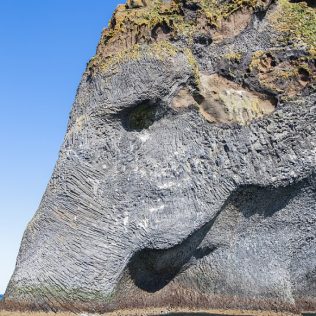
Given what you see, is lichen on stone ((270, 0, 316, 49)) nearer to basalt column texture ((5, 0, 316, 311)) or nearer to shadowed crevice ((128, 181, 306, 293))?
basalt column texture ((5, 0, 316, 311))

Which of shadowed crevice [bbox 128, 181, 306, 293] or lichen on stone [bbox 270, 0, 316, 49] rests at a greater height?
lichen on stone [bbox 270, 0, 316, 49]

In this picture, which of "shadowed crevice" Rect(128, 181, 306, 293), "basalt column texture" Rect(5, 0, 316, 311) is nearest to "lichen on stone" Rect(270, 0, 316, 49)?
"basalt column texture" Rect(5, 0, 316, 311)

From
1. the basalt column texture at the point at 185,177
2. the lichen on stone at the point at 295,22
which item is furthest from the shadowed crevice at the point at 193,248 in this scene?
the lichen on stone at the point at 295,22

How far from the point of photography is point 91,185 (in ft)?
34.3

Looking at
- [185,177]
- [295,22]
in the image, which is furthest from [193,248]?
[295,22]

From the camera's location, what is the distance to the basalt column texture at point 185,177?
10258 mm

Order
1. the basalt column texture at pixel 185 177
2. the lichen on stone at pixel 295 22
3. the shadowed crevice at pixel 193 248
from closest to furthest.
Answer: the basalt column texture at pixel 185 177 → the shadowed crevice at pixel 193 248 → the lichen on stone at pixel 295 22

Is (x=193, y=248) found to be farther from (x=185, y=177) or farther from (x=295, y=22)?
(x=295, y=22)

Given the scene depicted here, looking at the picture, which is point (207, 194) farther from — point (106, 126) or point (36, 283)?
point (36, 283)

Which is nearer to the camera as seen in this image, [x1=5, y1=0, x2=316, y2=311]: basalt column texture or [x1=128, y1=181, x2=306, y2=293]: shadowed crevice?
[x1=5, y1=0, x2=316, y2=311]: basalt column texture

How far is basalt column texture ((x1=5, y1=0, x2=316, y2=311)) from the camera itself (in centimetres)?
1026

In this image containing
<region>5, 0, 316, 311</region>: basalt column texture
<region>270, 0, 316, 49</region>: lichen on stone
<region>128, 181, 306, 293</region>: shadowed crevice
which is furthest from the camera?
<region>270, 0, 316, 49</region>: lichen on stone

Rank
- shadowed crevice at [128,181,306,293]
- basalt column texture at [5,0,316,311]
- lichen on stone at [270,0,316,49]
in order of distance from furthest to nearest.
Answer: lichen on stone at [270,0,316,49]
shadowed crevice at [128,181,306,293]
basalt column texture at [5,0,316,311]

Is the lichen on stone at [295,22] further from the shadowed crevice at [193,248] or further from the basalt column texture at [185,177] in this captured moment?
the shadowed crevice at [193,248]
